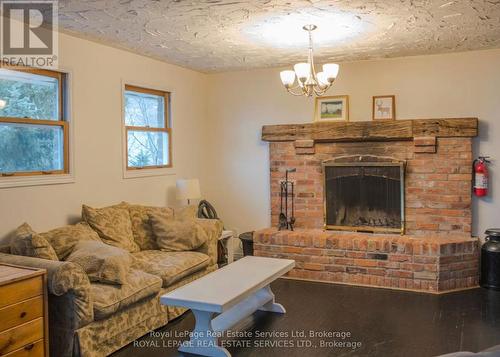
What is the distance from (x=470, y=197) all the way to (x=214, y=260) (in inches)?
106

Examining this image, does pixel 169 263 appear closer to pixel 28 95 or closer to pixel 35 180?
pixel 35 180

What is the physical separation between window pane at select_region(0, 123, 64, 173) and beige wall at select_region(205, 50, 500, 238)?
2.33 metres

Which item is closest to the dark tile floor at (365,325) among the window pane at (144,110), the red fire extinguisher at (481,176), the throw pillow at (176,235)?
the throw pillow at (176,235)

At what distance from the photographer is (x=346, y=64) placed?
17.1 ft

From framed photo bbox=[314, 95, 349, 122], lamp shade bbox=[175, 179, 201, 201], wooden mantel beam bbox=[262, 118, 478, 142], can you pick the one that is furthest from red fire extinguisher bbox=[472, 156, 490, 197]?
lamp shade bbox=[175, 179, 201, 201]

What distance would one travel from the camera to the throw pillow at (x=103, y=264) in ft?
10.3

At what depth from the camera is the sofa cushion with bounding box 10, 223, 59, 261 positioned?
3137mm

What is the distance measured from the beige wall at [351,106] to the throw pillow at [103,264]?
2.67m

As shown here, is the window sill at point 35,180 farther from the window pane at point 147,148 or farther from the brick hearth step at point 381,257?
the brick hearth step at point 381,257

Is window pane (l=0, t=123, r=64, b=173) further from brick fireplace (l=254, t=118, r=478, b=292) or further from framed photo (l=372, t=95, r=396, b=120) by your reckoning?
framed photo (l=372, t=95, r=396, b=120)

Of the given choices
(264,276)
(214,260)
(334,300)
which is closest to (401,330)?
(334,300)

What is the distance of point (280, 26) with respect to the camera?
3678 mm

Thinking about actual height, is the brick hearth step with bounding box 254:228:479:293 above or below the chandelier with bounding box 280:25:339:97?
below

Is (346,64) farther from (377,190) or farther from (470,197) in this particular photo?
(470,197)
